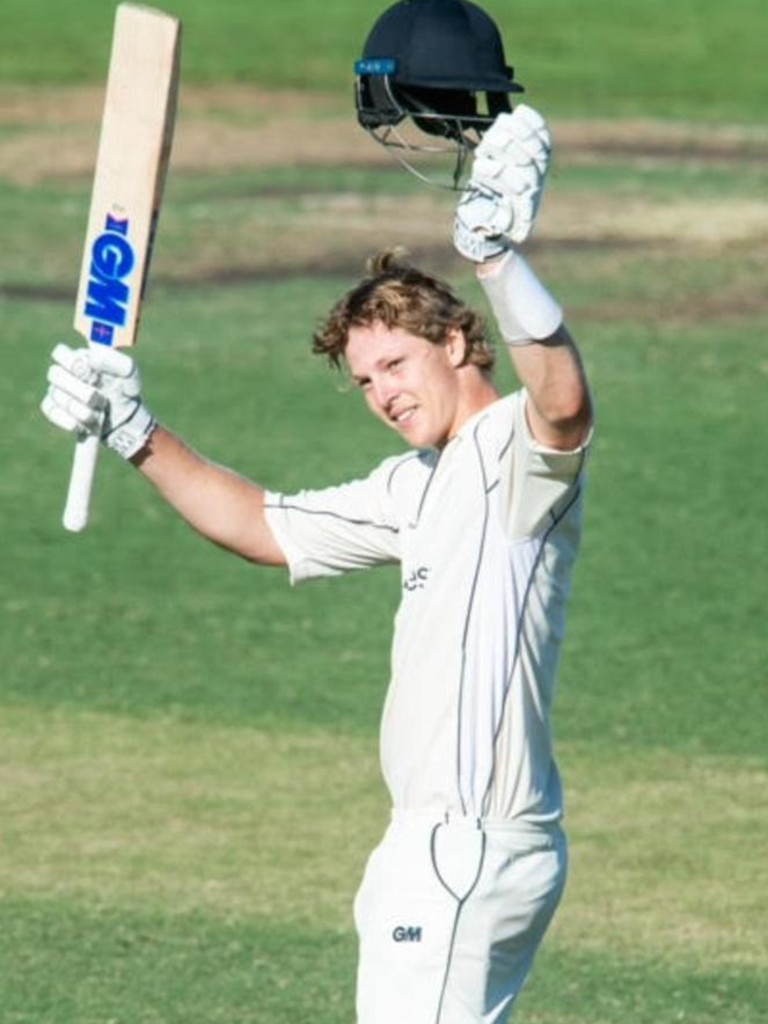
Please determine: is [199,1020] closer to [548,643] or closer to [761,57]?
[548,643]

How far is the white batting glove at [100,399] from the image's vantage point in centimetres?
→ 547

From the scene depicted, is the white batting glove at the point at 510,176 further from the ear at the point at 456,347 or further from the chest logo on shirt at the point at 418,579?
the chest logo on shirt at the point at 418,579

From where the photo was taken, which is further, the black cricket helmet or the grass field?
the grass field

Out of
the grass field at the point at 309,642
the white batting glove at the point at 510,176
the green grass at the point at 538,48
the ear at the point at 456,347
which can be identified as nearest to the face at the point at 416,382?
the ear at the point at 456,347

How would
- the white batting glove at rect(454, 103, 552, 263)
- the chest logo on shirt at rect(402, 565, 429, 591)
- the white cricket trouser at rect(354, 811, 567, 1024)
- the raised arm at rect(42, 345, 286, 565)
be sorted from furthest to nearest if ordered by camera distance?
1. the raised arm at rect(42, 345, 286, 565)
2. the chest logo on shirt at rect(402, 565, 429, 591)
3. the white cricket trouser at rect(354, 811, 567, 1024)
4. the white batting glove at rect(454, 103, 552, 263)

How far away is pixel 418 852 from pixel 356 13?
95.9ft

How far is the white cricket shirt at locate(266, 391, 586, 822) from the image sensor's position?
498 cm

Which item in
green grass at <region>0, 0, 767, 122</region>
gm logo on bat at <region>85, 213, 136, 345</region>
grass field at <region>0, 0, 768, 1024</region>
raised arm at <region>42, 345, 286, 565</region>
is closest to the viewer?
raised arm at <region>42, 345, 286, 565</region>

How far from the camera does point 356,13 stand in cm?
3353

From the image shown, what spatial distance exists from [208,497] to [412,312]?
676 millimetres

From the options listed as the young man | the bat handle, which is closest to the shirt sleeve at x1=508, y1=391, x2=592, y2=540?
the young man

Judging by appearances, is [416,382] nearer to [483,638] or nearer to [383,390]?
[383,390]

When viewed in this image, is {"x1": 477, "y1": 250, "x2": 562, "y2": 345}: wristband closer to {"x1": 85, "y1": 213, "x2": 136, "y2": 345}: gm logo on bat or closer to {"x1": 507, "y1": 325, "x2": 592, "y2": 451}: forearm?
{"x1": 507, "y1": 325, "x2": 592, "y2": 451}: forearm

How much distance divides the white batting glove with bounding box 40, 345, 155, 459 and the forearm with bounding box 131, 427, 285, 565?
0.19 feet
